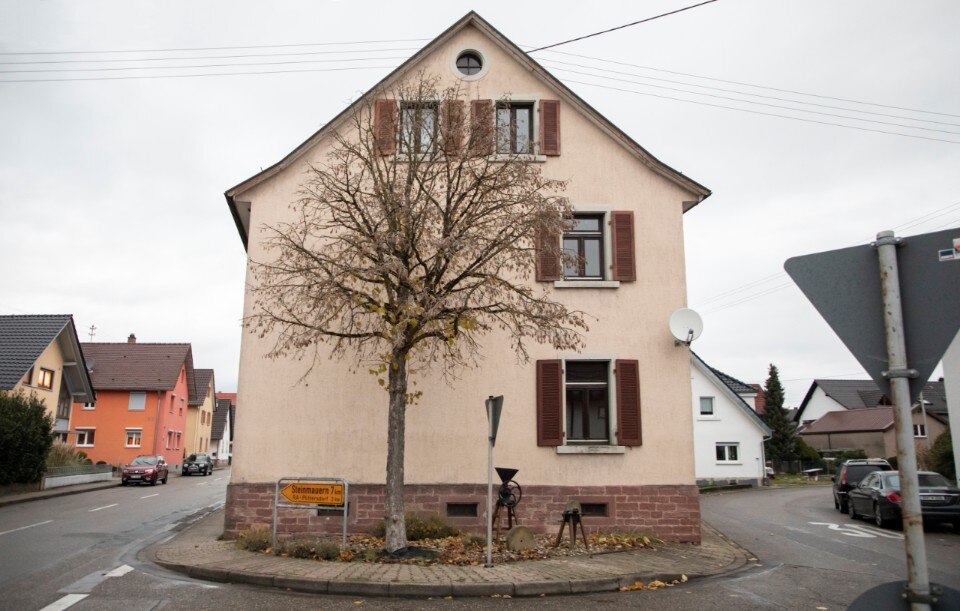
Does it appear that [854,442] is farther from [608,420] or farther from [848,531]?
[608,420]

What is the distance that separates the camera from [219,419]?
258 feet

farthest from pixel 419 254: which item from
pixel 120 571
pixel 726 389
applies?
pixel 726 389

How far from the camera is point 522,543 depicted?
1096 cm

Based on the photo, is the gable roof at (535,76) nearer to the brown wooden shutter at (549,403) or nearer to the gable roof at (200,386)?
the brown wooden shutter at (549,403)

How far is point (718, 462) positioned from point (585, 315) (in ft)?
94.8

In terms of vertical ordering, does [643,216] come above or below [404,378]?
above

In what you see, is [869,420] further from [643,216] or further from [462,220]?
[462,220]

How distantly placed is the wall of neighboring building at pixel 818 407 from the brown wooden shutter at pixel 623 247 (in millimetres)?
62345

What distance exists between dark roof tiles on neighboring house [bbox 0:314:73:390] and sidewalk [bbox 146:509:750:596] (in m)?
22.0

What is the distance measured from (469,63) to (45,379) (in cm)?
2804

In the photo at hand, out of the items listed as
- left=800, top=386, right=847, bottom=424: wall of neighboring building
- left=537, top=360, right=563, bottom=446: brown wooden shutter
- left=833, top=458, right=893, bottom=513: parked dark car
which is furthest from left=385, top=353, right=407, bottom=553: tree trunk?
left=800, top=386, right=847, bottom=424: wall of neighboring building

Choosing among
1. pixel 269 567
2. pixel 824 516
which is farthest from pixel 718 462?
pixel 269 567

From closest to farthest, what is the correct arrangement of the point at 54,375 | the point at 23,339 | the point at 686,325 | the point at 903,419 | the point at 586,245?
the point at 903,419 → the point at 686,325 → the point at 586,245 → the point at 23,339 → the point at 54,375

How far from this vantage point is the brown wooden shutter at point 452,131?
11.5 meters
